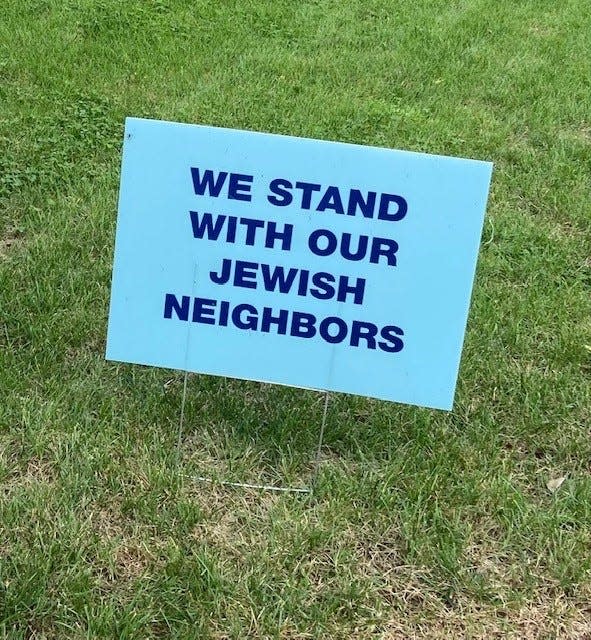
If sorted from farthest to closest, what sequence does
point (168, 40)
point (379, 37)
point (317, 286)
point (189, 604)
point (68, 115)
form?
point (379, 37) → point (168, 40) → point (68, 115) → point (317, 286) → point (189, 604)

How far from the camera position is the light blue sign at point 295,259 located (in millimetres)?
2053

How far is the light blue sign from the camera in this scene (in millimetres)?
2053

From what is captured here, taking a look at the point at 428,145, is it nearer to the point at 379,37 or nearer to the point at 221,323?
the point at 379,37

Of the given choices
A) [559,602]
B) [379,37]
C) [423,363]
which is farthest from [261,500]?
[379,37]

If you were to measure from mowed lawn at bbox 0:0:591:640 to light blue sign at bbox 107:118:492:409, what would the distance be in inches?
11.2

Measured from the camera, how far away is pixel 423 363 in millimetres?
2197

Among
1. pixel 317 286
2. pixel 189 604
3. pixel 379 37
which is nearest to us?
pixel 189 604

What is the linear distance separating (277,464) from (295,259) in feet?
2.02

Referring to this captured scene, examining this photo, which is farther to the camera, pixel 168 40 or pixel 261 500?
pixel 168 40

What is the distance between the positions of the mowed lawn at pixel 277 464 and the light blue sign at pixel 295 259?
29 centimetres

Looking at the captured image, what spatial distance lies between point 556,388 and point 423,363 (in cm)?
72

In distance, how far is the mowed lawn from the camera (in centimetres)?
198

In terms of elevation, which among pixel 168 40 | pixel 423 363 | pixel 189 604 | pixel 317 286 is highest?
pixel 168 40

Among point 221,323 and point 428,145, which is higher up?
point 428,145
